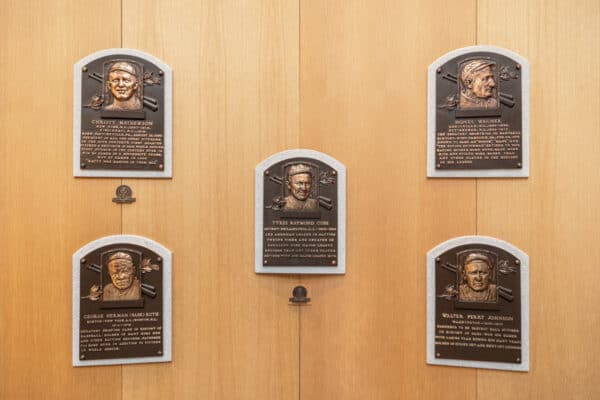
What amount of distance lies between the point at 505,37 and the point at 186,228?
1.85m

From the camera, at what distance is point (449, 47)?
83.7 inches

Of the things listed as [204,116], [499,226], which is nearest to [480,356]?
[499,226]

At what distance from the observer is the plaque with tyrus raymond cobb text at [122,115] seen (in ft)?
6.92

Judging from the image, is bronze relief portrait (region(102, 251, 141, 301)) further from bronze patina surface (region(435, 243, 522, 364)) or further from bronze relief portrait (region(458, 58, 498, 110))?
bronze relief portrait (region(458, 58, 498, 110))

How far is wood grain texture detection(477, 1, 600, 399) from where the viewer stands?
2.06m

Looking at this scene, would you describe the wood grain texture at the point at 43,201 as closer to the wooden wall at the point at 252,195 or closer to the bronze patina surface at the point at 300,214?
the wooden wall at the point at 252,195

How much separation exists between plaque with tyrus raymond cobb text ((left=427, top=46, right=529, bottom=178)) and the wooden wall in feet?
0.21

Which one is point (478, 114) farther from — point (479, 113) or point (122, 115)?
point (122, 115)

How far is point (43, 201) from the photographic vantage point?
2111 mm

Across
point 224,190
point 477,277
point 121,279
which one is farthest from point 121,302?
point 477,277

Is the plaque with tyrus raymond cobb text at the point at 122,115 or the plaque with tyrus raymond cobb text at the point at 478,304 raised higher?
the plaque with tyrus raymond cobb text at the point at 122,115

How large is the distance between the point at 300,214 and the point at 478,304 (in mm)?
981

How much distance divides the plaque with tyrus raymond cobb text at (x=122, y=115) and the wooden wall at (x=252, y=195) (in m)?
0.06

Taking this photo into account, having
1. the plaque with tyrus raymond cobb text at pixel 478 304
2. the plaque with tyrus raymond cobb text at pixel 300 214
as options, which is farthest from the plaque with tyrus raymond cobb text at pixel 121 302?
the plaque with tyrus raymond cobb text at pixel 478 304
